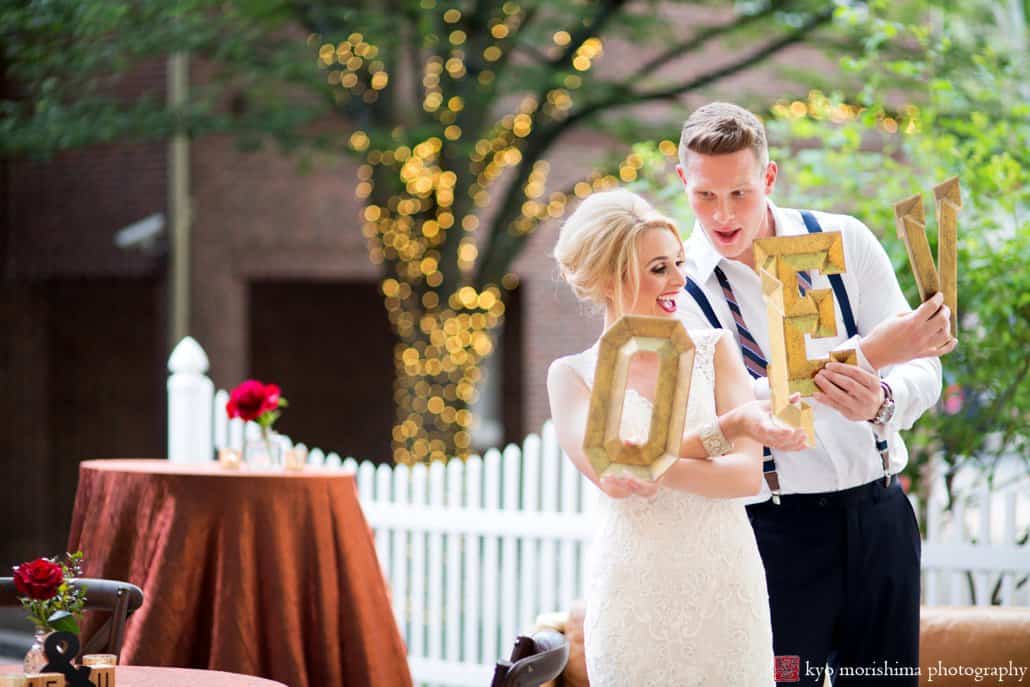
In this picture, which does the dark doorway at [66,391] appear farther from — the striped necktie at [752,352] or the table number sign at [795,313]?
the table number sign at [795,313]

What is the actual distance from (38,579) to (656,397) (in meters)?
1.21

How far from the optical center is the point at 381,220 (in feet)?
29.9

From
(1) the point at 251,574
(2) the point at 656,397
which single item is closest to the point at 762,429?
(2) the point at 656,397


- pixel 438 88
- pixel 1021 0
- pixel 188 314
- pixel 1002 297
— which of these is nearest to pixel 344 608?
Answer: pixel 1002 297

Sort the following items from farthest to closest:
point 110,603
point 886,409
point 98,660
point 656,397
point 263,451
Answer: point 263,451 → point 110,603 → point 886,409 → point 98,660 → point 656,397

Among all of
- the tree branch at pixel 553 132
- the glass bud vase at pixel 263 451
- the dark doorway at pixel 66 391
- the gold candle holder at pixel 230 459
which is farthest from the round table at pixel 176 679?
the dark doorway at pixel 66 391

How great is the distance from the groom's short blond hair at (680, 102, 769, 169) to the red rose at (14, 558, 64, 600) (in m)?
1.49

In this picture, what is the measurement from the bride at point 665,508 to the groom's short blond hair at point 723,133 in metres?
0.24

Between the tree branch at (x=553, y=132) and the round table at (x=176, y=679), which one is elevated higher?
the tree branch at (x=553, y=132)

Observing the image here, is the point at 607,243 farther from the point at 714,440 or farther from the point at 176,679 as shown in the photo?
the point at 176,679

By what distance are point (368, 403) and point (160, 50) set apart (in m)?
5.17

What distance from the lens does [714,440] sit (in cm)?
251

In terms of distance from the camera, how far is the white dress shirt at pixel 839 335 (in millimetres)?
2906

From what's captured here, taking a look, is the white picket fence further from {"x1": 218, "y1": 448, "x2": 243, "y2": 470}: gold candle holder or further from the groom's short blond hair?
the groom's short blond hair
